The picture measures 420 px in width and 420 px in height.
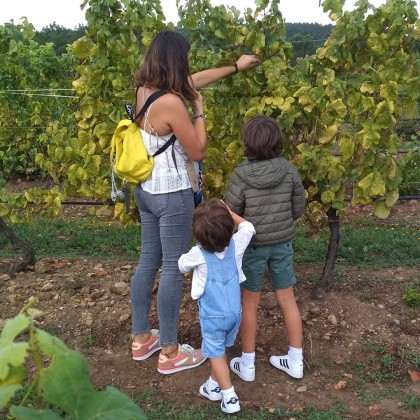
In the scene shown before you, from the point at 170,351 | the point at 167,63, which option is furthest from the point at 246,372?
the point at 167,63

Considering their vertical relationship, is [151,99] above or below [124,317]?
above

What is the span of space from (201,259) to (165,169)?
20.7 inches

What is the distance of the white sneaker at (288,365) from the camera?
3393mm

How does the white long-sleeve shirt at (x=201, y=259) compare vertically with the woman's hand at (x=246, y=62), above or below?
below

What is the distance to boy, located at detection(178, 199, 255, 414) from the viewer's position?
291 cm

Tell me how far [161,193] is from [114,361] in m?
1.08

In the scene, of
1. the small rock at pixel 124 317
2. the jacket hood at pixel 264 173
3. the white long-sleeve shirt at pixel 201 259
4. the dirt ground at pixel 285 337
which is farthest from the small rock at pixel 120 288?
the jacket hood at pixel 264 173

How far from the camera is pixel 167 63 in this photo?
2.98 m

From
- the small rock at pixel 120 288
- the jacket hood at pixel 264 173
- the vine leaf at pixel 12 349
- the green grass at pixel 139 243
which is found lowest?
the green grass at pixel 139 243

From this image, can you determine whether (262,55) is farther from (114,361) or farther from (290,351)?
(114,361)

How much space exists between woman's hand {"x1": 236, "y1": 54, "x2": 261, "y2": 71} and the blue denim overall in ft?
3.72

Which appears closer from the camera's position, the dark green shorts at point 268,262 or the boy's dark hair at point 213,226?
the boy's dark hair at point 213,226

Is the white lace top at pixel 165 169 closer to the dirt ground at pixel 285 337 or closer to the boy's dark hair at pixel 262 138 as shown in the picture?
the boy's dark hair at pixel 262 138

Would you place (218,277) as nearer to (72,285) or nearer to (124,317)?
(124,317)
